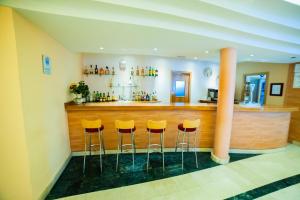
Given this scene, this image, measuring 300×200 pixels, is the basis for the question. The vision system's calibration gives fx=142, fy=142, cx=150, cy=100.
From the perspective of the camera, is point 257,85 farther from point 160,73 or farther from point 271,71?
point 160,73

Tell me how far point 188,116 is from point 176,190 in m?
Result: 1.73

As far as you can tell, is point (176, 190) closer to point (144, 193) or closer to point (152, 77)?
point (144, 193)

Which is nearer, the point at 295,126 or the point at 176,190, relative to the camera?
the point at 176,190

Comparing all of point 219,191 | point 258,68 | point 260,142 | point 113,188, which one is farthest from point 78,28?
point 258,68

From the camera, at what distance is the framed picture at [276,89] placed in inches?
189

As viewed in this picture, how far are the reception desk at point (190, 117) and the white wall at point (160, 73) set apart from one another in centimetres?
183

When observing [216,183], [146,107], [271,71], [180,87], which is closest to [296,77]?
[271,71]

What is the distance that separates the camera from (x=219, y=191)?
231 cm

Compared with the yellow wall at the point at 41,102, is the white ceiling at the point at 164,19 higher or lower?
higher

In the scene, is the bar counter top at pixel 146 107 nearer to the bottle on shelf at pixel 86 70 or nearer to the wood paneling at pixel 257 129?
the wood paneling at pixel 257 129

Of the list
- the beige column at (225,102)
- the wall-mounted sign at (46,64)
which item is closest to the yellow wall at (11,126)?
the wall-mounted sign at (46,64)

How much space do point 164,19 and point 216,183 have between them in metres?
2.85

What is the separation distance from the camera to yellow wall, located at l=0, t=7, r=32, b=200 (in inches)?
64.9

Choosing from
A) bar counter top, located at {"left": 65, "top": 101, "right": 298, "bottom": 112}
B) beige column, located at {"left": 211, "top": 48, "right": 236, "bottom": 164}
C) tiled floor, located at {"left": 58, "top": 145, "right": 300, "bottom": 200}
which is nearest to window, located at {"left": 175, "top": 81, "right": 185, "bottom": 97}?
bar counter top, located at {"left": 65, "top": 101, "right": 298, "bottom": 112}
